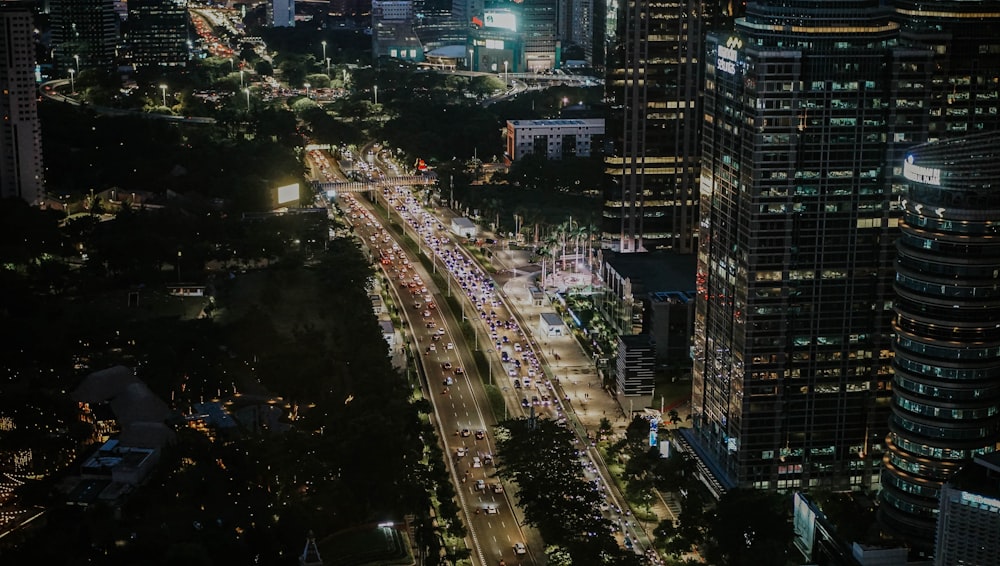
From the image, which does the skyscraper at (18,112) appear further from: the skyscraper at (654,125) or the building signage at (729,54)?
the building signage at (729,54)

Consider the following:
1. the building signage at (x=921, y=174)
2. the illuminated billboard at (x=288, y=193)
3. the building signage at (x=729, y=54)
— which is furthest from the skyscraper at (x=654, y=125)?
the building signage at (x=921, y=174)

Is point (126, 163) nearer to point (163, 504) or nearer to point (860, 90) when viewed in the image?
point (163, 504)

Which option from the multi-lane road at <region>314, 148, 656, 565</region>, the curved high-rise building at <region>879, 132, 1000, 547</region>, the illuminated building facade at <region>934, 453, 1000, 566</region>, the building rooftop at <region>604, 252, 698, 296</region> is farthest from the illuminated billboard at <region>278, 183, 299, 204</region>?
the illuminated building facade at <region>934, 453, 1000, 566</region>

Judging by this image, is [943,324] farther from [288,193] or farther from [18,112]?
[18,112]

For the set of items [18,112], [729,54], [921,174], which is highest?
[729,54]

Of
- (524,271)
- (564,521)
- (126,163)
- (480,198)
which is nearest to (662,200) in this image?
(524,271)

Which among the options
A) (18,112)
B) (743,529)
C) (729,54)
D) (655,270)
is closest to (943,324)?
(743,529)
